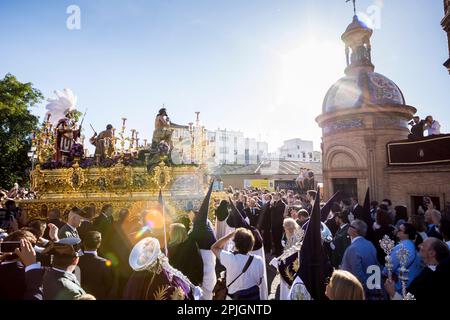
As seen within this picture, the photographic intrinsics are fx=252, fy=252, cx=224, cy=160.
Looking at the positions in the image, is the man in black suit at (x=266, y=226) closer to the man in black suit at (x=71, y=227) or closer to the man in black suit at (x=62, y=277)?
the man in black suit at (x=71, y=227)

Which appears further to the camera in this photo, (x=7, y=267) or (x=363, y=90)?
(x=363, y=90)

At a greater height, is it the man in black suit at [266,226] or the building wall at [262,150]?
the building wall at [262,150]

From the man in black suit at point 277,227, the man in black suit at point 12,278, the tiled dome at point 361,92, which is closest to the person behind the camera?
the man in black suit at point 12,278

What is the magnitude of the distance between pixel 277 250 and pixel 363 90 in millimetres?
13466

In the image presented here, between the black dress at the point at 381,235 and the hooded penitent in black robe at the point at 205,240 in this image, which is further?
the black dress at the point at 381,235

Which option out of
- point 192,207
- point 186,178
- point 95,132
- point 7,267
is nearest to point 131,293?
point 7,267

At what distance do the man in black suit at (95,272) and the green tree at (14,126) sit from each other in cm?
2791

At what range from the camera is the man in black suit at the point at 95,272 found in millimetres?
3898

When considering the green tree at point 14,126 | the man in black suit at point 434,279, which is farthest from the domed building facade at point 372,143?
the green tree at point 14,126

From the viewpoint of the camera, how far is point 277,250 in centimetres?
1009

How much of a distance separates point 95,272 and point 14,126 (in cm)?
2998

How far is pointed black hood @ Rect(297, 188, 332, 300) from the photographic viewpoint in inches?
124
